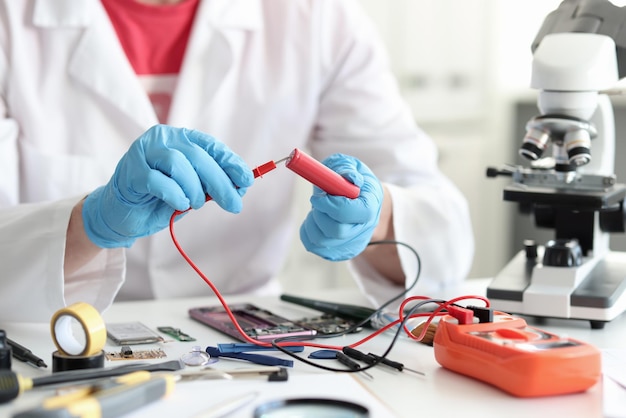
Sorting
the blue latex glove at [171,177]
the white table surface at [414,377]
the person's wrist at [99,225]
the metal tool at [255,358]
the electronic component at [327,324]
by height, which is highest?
the blue latex glove at [171,177]

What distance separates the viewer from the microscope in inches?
42.2

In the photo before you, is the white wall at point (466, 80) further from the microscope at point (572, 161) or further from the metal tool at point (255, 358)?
the metal tool at point (255, 358)

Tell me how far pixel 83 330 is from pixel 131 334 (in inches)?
7.7

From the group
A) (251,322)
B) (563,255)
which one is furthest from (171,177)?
(563,255)

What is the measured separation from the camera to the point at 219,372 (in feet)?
2.68

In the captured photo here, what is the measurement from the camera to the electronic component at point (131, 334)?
970 mm

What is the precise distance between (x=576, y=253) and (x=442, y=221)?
0.26m

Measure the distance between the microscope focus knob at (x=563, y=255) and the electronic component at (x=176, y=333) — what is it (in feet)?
1.62

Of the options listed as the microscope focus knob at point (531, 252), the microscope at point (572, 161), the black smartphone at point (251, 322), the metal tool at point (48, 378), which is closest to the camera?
the metal tool at point (48, 378)

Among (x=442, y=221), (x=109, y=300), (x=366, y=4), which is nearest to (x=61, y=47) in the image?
(x=109, y=300)

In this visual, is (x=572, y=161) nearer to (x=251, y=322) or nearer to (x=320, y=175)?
(x=320, y=175)

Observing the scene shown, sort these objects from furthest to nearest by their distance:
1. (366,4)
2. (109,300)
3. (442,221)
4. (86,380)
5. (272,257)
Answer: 1. (366,4)
2. (272,257)
3. (442,221)
4. (109,300)
5. (86,380)

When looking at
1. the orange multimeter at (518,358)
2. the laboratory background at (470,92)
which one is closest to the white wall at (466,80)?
the laboratory background at (470,92)

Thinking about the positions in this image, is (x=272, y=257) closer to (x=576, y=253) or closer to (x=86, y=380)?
(x=576, y=253)
